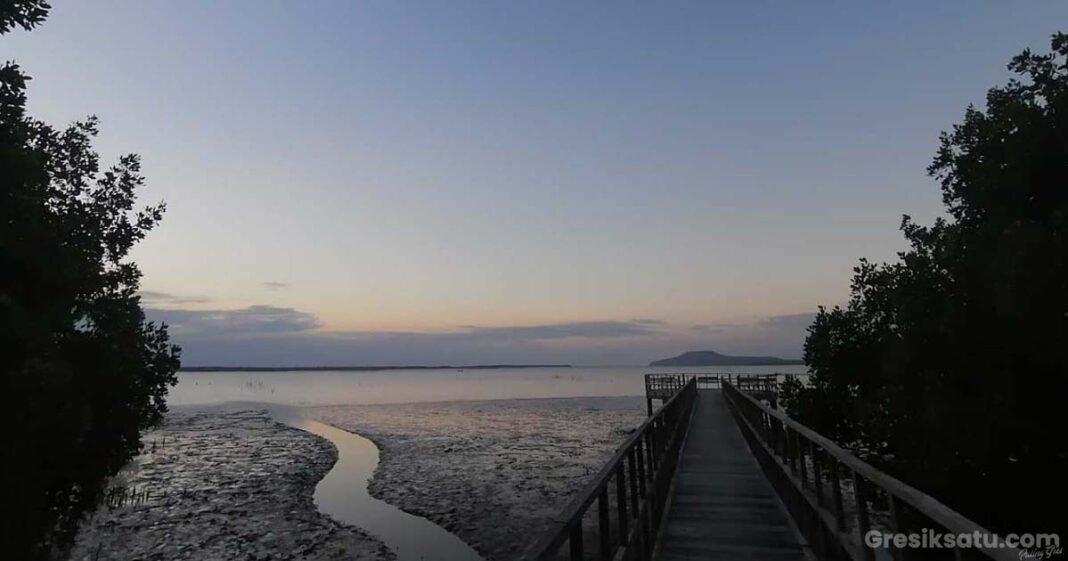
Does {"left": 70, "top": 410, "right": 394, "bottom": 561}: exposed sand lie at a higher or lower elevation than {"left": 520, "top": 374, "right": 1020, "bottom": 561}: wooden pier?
lower

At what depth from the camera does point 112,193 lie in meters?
11.5

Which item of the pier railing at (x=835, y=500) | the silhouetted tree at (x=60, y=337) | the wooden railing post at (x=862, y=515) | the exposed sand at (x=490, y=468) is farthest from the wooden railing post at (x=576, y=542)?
the silhouetted tree at (x=60, y=337)

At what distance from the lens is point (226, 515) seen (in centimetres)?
1669

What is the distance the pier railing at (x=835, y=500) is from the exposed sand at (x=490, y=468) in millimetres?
2301

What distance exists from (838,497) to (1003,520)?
289 inches

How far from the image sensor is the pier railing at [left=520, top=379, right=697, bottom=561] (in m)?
3.43

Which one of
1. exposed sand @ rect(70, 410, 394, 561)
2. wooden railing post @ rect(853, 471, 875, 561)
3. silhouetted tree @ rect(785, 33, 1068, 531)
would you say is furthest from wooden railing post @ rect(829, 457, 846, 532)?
exposed sand @ rect(70, 410, 394, 561)

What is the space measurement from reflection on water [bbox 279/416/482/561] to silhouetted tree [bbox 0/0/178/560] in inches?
243

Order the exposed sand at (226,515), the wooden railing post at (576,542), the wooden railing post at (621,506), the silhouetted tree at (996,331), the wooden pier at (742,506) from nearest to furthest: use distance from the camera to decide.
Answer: the wooden railing post at (576,542) < the wooden pier at (742,506) < the wooden railing post at (621,506) < the silhouetted tree at (996,331) < the exposed sand at (226,515)

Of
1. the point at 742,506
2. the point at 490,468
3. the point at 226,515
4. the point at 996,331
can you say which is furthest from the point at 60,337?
the point at 490,468

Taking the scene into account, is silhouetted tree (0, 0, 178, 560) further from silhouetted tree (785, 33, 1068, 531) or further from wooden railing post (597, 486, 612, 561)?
silhouetted tree (785, 33, 1068, 531)

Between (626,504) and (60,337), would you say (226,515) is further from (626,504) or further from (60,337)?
(626,504)

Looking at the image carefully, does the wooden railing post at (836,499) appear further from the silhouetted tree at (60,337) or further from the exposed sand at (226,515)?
the exposed sand at (226,515)

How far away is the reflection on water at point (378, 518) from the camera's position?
13.8 m
